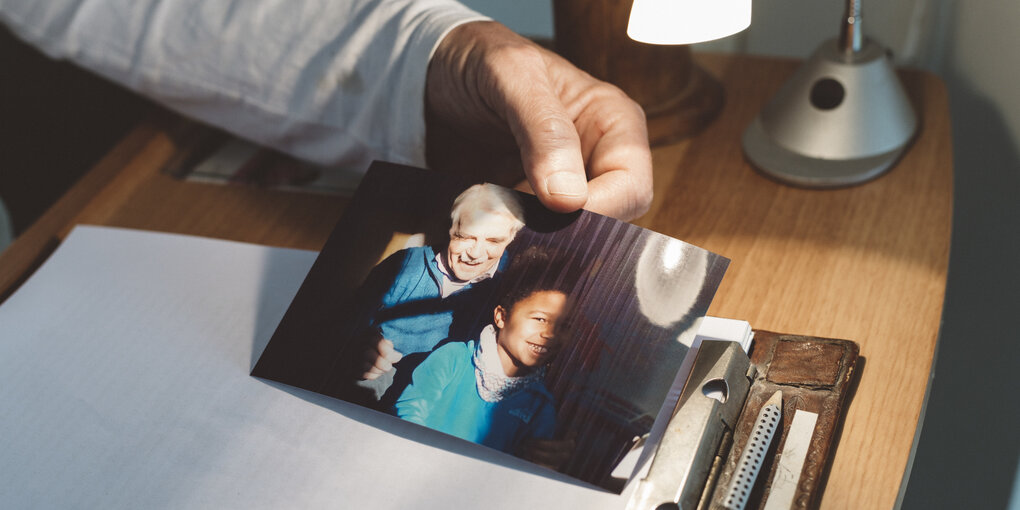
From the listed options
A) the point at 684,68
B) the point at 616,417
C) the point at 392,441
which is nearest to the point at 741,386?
the point at 616,417

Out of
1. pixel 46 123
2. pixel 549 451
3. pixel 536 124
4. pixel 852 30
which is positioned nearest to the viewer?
pixel 549 451

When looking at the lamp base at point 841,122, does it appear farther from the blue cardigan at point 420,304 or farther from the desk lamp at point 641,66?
the blue cardigan at point 420,304

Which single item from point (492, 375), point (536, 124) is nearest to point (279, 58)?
point (536, 124)

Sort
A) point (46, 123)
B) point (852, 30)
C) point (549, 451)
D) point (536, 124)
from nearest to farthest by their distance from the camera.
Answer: point (549, 451)
point (536, 124)
point (852, 30)
point (46, 123)

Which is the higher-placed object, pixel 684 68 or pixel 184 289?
pixel 684 68

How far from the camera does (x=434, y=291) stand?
1.59 feet

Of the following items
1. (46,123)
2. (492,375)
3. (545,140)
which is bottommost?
(46,123)

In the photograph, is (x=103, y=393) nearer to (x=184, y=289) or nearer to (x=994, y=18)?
(x=184, y=289)

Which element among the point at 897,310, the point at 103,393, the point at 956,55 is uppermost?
the point at 956,55

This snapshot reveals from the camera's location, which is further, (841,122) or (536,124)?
(841,122)

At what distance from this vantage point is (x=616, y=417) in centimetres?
41

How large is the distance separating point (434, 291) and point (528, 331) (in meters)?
0.07

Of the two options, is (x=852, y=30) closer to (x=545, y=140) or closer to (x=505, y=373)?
(x=545, y=140)

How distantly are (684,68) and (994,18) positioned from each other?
28 cm
